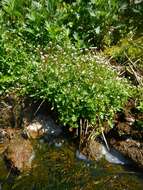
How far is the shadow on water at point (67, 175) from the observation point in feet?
22.5

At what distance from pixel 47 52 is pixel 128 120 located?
1867mm

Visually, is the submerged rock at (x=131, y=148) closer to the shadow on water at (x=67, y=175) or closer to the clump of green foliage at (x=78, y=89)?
the shadow on water at (x=67, y=175)

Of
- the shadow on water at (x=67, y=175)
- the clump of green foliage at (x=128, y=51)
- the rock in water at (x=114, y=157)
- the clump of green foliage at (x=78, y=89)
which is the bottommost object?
the shadow on water at (x=67, y=175)

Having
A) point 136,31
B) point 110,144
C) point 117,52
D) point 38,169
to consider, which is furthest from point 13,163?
point 136,31

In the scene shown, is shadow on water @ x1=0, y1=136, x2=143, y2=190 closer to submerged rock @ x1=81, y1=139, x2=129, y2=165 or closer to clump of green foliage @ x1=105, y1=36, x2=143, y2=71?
submerged rock @ x1=81, y1=139, x2=129, y2=165

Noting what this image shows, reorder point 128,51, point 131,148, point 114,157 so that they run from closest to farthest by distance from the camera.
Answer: point 131,148 → point 114,157 → point 128,51

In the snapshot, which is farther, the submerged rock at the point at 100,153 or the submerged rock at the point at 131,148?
the submerged rock at the point at 100,153

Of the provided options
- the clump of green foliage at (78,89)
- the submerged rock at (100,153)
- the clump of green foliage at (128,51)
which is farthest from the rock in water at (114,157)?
the clump of green foliage at (128,51)

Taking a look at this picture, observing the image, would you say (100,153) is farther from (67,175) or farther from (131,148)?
(67,175)

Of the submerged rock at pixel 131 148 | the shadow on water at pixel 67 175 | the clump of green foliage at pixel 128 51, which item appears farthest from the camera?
the clump of green foliage at pixel 128 51

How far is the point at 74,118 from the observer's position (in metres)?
7.36

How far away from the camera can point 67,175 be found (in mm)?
7066

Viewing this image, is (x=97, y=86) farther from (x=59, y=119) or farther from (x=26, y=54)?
(x=26, y=54)

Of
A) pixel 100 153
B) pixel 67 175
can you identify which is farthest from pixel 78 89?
pixel 67 175
